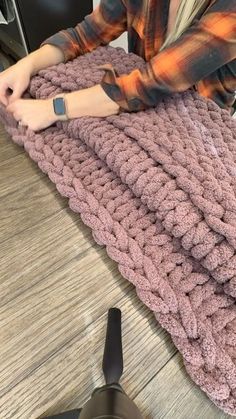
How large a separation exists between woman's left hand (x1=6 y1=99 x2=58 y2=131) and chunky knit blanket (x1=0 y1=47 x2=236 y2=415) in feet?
0.04

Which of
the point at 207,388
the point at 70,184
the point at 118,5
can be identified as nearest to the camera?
the point at 207,388

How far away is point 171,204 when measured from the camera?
33 cm

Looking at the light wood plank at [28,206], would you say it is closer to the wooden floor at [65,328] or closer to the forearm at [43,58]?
the wooden floor at [65,328]

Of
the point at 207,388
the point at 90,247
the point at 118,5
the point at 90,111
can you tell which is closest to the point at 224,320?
the point at 207,388

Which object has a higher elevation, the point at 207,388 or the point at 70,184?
the point at 70,184

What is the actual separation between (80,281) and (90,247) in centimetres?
5

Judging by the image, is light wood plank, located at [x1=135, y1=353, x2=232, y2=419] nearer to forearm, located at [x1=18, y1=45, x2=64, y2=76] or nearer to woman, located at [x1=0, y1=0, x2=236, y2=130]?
woman, located at [x1=0, y1=0, x2=236, y2=130]

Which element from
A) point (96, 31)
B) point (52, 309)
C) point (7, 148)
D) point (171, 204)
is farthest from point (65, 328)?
point (96, 31)

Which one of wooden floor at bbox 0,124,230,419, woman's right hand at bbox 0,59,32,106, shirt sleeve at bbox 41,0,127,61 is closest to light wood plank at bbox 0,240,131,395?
wooden floor at bbox 0,124,230,419

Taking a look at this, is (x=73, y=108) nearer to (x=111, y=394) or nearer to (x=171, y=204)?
(x=171, y=204)

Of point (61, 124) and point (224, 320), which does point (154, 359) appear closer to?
point (224, 320)

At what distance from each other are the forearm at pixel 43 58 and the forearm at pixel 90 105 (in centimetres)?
12

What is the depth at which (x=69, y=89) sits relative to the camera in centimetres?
48

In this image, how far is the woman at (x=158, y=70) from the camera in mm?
432
